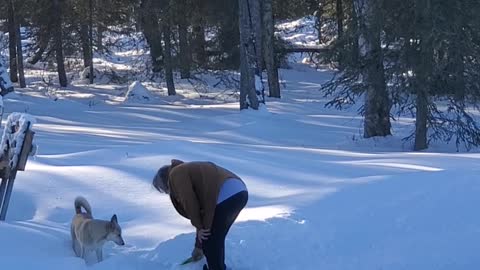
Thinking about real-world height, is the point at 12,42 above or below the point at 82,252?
above

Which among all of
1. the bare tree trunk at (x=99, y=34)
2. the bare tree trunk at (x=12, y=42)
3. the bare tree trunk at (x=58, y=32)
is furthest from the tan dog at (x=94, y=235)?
the bare tree trunk at (x=99, y=34)

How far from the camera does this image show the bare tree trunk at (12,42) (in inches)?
1297

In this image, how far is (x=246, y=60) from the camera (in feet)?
72.9

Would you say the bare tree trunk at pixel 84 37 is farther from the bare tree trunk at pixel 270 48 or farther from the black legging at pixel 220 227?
the black legging at pixel 220 227

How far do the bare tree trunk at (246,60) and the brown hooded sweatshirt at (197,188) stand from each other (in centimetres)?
1560

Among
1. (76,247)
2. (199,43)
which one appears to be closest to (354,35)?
(76,247)

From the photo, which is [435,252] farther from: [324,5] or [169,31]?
[324,5]

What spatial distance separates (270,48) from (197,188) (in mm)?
23114

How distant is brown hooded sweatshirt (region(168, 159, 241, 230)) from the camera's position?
5996mm

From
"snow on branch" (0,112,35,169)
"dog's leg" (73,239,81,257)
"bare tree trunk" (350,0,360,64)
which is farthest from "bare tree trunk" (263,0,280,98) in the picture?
"dog's leg" (73,239,81,257)

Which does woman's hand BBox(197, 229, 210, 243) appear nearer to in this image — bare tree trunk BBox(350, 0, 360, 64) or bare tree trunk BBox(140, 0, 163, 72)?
bare tree trunk BBox(350, 0, 360, 64)

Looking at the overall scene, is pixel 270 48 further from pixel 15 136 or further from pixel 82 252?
pixel 82 252

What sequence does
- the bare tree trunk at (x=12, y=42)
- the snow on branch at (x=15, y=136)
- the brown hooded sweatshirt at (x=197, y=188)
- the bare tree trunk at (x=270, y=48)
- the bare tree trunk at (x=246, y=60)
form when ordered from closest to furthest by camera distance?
the brown hooded sweatshirt at (x=197, y=188), the snow on branch at (x=15, y=136), the bare tree trunk at (x=246, y=60), the bare tree trunk at (x=270, y=48), the bare tree trunk at (x=12, y=42)

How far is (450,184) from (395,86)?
360 inches
